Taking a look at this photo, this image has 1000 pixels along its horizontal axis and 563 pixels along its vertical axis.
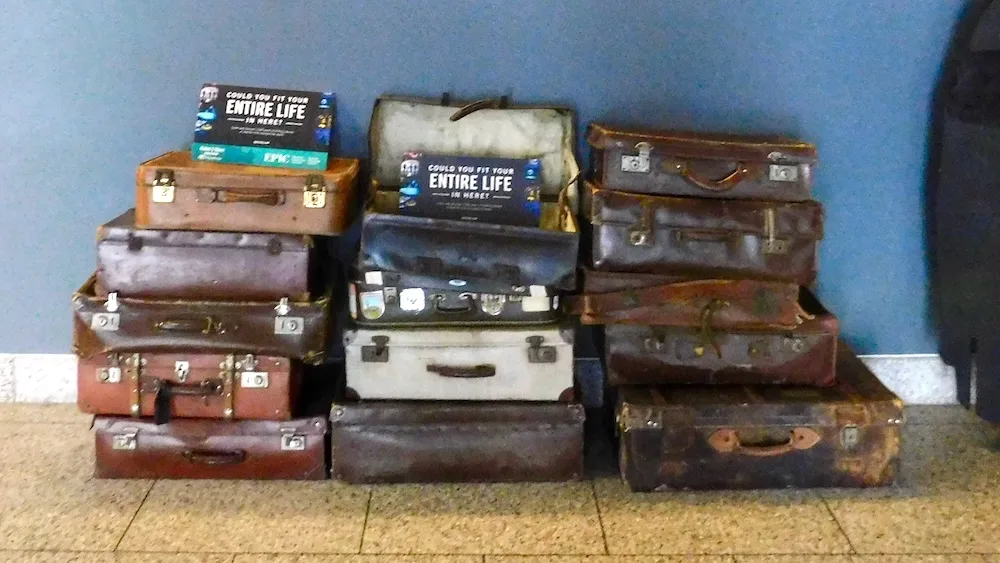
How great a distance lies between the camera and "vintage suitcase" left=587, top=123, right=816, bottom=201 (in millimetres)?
1888

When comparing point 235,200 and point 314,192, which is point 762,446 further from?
point 235,200

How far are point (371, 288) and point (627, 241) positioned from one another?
56cm

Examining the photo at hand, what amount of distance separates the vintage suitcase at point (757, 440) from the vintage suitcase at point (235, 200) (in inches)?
30.5

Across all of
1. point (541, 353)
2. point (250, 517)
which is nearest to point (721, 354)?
point (541, 353)

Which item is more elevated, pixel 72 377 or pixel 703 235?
→ pixel 703 235

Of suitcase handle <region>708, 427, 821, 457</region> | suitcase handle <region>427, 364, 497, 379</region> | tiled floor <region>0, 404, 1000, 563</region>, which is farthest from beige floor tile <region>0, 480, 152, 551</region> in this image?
suitcase handle <region>708, 427, 821, 457</region>

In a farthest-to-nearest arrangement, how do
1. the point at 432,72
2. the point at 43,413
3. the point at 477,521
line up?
the point at 43,413
the point at 432,72
the point at 477,521

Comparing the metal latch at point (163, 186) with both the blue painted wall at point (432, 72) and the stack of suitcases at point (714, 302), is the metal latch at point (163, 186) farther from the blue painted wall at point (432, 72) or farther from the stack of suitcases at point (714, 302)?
the stack of suitcases at point (714, 302)

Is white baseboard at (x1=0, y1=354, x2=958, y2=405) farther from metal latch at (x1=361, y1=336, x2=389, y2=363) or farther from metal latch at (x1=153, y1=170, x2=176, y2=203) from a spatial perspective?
metal latch at (x1=361, y1=336, x2=389, y2=363)

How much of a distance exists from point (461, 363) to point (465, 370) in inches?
0.8

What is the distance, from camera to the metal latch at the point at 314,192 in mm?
1834

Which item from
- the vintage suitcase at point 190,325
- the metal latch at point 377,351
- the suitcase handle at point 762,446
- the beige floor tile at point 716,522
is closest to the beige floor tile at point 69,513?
the vintage suitcase at point 190,325

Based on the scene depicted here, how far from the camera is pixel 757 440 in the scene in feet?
6.18

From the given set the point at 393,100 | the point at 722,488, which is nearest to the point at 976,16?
the point at 722,488
